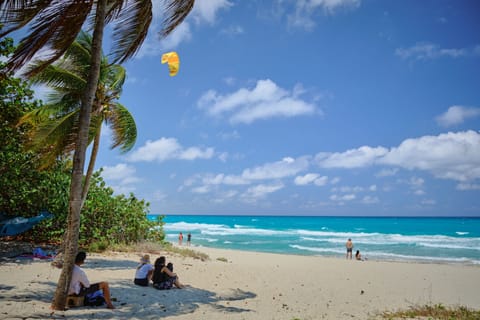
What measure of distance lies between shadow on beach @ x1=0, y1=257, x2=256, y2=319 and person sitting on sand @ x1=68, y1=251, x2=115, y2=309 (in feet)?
0.89

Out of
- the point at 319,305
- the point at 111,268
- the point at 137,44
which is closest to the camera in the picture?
the point at 137,44

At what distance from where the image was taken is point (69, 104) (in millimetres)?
10836

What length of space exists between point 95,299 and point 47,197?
8.47 meters

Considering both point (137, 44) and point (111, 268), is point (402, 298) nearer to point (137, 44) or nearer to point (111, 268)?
point (111, 268)

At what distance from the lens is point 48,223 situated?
14.1m

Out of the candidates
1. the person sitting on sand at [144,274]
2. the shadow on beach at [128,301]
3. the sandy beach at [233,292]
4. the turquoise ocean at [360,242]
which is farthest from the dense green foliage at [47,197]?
the turquoise ocean at [360,242]

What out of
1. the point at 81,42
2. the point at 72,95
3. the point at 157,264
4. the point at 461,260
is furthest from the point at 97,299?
the point at 461,260

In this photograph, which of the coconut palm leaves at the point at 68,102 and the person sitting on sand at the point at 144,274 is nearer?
the person sitting on sand at the point at 144,274

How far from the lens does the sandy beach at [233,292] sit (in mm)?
6914

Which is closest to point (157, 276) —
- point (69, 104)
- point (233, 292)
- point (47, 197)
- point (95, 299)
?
point (233, 292)

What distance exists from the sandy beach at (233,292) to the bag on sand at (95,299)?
15cm

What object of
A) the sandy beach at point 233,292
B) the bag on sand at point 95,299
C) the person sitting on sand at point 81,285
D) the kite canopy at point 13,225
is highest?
the kite canopy at point 13,225

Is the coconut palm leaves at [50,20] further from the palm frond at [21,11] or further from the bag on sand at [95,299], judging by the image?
the bag on sand at [95,299]

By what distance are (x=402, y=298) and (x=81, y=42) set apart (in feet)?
40.8
